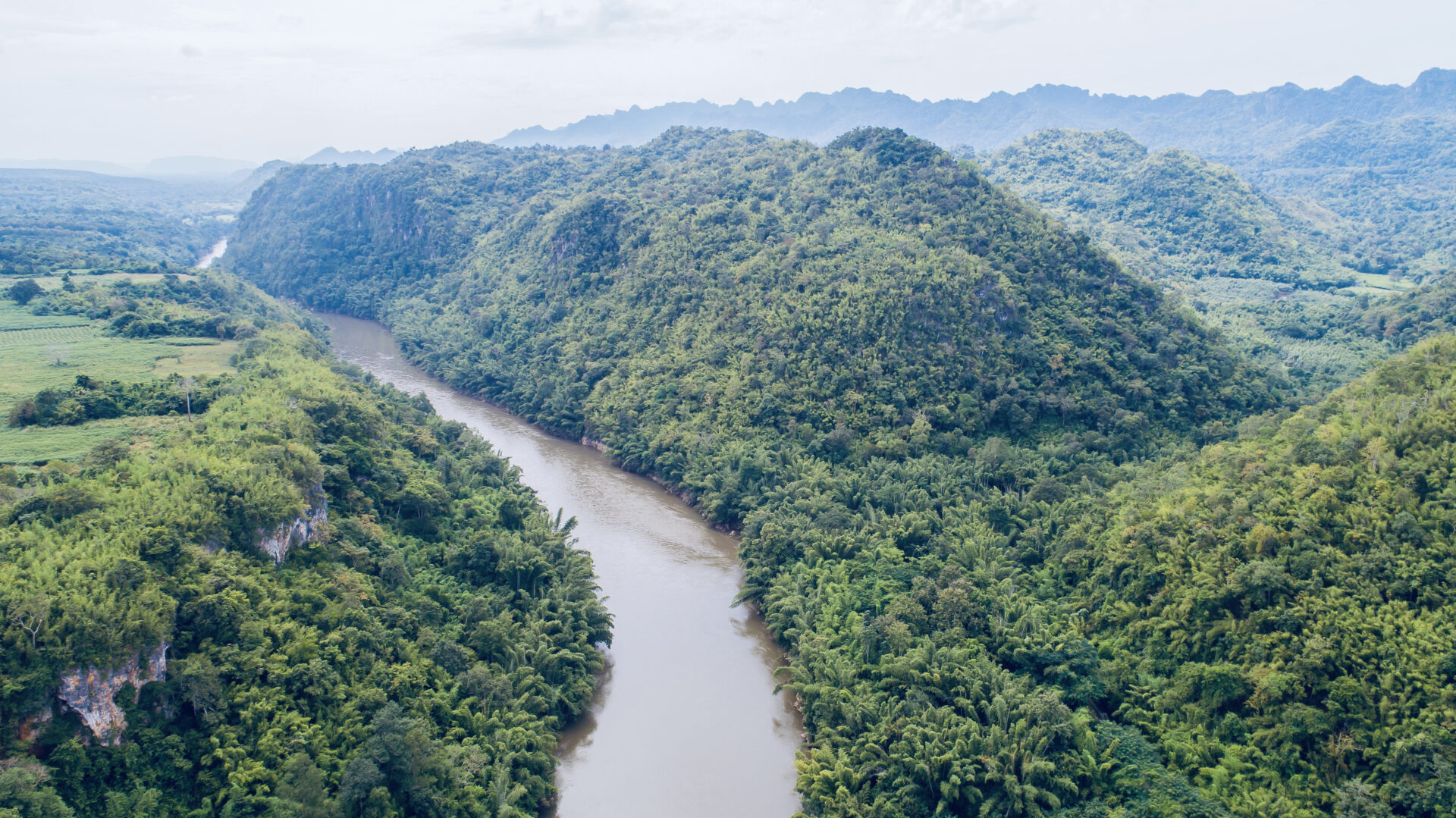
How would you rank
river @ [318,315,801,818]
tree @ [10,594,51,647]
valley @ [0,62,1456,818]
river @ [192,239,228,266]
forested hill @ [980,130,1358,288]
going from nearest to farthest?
1. tree @ [10,594,51,647]
2. valley @ [0,62,1456,818]
3. river @ [318,315,801,818]
4. forested hill @ [980,130,1358,288]
5. river @ [192,239,228,266]

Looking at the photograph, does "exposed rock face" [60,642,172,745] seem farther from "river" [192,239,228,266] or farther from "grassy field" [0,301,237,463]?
"river" [192,239,228,266]

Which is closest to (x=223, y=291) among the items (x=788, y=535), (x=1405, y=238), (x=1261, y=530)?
(x=788, y=535)

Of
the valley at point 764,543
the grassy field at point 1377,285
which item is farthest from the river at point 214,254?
the grassy field at point 1377,285

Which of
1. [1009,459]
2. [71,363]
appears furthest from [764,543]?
[71,363]

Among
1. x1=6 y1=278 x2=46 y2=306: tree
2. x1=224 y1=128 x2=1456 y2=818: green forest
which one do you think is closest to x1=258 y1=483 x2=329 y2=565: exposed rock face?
x1=224 y1=128 x2=1456 y2=818: green forest

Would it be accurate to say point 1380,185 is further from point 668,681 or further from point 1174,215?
point 668,681

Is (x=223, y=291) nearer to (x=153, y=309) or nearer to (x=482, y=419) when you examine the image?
(x=153, y=309)
